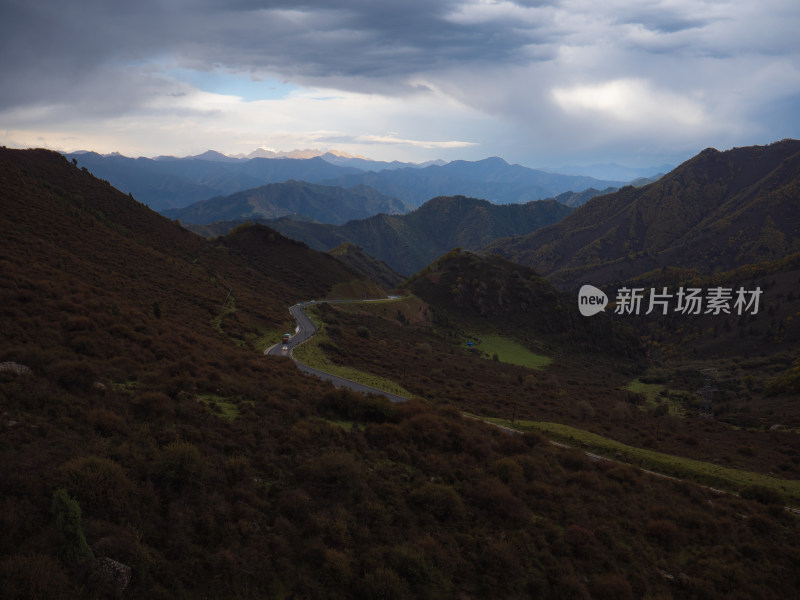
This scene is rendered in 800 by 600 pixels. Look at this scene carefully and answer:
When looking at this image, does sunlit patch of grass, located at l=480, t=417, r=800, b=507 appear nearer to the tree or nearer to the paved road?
the paved road

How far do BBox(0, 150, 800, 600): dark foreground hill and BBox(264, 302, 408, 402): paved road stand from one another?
19.4 ft

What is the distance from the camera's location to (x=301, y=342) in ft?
138

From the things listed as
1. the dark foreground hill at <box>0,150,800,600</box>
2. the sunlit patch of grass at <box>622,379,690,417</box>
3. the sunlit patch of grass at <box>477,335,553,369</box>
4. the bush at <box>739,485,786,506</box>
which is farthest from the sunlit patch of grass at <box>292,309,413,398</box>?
the sunlit patch of grass at <box>477,335,553,369</box>

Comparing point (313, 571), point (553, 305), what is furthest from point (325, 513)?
point (553, 305)

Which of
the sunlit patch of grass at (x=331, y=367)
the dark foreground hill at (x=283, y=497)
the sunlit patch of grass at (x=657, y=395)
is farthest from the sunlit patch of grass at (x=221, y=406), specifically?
the sunlit patch of grass at (x=657, y=395)

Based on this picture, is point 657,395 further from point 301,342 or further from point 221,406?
point 221,406

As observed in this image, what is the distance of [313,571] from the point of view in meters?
9.83

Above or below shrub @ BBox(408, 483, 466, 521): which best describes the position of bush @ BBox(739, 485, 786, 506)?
below

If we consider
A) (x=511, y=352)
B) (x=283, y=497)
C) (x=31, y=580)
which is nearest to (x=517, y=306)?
(x=511, y=352)

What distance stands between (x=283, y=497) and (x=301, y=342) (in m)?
31.2

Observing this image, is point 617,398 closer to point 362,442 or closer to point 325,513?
point 362,442

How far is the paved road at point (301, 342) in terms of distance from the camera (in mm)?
29422

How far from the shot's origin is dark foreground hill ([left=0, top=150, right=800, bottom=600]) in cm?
901

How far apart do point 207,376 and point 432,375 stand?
89.6 feet
